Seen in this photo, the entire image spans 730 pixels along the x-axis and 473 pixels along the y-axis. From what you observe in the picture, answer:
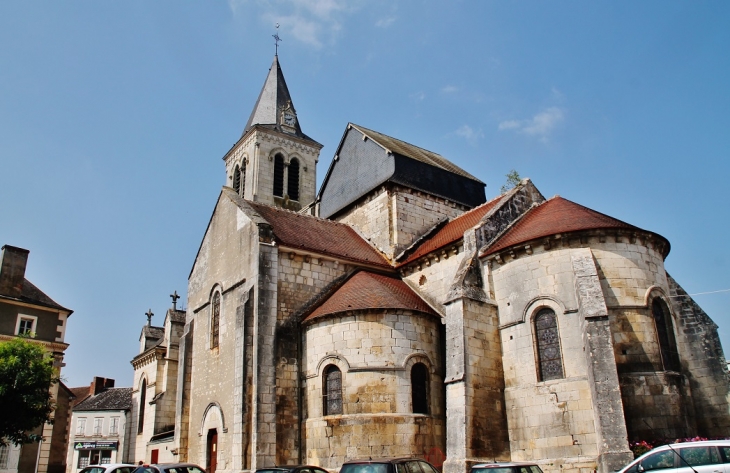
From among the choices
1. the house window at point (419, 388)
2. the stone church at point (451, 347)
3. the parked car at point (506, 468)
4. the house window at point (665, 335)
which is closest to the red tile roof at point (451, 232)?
the stone church at point (451, 347)

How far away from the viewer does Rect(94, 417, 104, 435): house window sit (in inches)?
1521

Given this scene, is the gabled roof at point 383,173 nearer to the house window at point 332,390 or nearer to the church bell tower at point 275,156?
the house window at point 332,390

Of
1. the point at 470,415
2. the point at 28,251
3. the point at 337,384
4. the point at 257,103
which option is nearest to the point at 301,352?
the point at 337,384

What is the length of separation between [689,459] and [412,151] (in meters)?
18.8

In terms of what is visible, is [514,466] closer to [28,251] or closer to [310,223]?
[310,223]

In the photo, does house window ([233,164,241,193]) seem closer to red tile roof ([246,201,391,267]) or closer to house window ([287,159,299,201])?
house window ([287,159,299,201])

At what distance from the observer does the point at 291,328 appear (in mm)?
18391

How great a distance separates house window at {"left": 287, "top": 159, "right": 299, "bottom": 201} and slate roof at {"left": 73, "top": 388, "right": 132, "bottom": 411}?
16.4 metres

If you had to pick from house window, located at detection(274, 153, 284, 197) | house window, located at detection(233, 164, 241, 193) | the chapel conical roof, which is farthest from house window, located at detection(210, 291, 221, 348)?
the chapel conical roof

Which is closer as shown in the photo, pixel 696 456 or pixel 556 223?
pixel 696 456

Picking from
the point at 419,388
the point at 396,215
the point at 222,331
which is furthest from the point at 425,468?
the point at 396,215

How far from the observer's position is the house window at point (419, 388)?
16.9 metres

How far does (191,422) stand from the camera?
819 inches

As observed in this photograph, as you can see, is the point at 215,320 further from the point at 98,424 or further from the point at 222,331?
the point at 98,424
